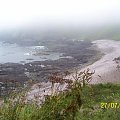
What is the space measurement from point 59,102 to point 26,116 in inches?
26.6

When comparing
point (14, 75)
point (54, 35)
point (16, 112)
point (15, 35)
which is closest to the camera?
point (16, 112)

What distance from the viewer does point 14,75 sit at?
46.2 m

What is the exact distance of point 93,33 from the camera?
4572 inches

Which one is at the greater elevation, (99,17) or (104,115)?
(99,17)

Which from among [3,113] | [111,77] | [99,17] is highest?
[99,17]

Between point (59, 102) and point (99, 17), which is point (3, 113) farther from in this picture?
point (99, 17)

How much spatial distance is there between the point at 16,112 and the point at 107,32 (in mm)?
109035

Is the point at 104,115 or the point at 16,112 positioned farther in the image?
the point at 104,115

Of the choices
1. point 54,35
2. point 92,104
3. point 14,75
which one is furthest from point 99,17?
point 92,104

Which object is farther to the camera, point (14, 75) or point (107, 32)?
point (107, 32)

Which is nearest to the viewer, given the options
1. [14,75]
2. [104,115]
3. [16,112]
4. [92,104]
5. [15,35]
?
[16,112]

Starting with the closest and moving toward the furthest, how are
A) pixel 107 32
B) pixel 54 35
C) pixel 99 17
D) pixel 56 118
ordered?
pixel 56 118 < pixel 107 32 < pixel 54 35 < pixel 99 17

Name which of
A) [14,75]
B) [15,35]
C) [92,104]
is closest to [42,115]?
[92,104]

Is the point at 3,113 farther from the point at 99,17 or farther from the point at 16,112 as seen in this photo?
the point at 99,17
